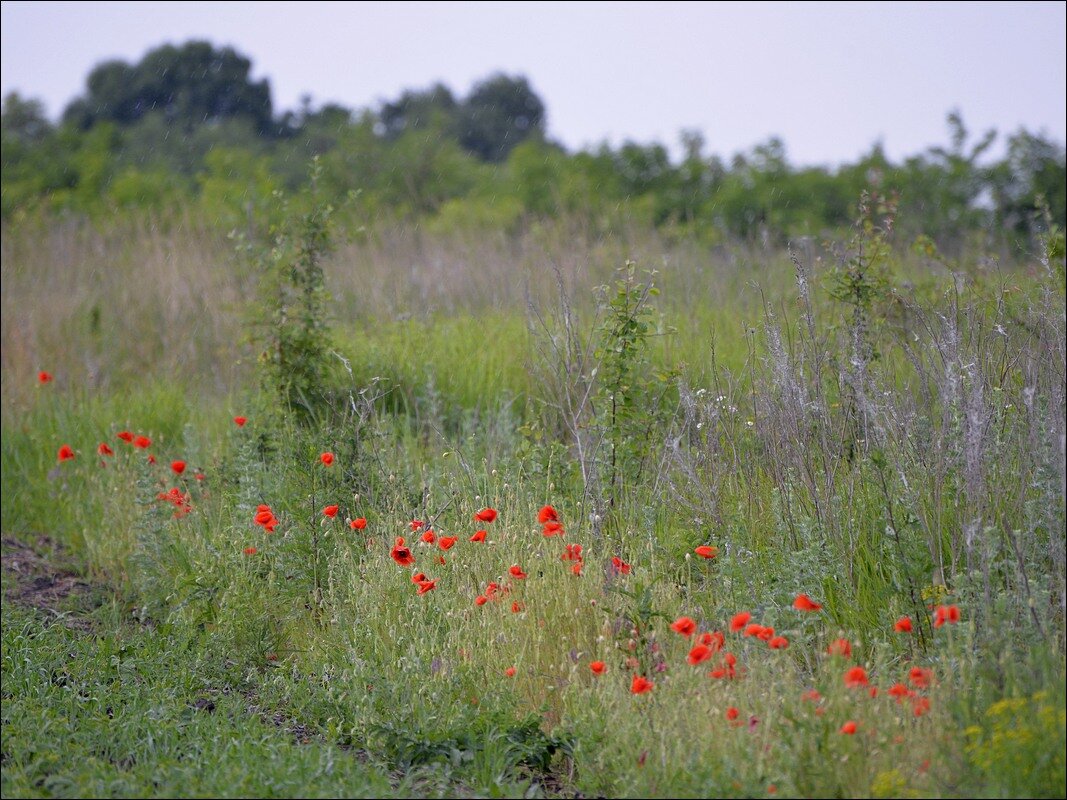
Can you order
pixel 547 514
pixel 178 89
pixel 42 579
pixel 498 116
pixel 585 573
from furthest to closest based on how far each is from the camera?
pixel 498 116 → pixel 178 89 → pixel 42 579 → pixel 585 573 → pixel 547 514

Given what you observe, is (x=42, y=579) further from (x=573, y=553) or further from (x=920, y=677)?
(x=920, y=677)

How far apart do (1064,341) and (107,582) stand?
5.02 metres

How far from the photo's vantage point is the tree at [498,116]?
4081 centimetres

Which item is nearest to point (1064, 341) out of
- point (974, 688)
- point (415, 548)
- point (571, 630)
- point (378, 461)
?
point (974, 688)

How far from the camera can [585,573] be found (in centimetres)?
409

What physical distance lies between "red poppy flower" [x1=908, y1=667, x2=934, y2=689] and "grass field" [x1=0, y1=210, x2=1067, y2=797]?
0.05ft

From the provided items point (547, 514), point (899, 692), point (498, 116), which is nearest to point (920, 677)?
point (899, 692)

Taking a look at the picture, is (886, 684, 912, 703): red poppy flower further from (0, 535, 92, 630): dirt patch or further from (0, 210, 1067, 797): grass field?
(0, 535, 92, 630): dirt patch

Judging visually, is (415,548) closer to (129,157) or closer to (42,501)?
(42,501)

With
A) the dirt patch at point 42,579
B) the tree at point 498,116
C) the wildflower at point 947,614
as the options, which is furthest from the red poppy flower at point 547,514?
the tree at point 498,116

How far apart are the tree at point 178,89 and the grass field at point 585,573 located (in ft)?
113

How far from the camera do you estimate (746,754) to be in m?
2.95

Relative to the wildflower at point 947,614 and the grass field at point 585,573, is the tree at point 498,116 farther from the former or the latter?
the wildflower at point 947,614

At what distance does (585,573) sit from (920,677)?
59.2 inches
